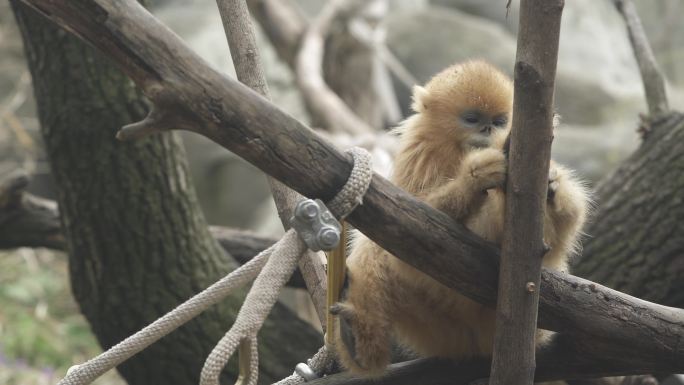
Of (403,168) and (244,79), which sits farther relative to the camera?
(403,168)

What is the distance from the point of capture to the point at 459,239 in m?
1.86

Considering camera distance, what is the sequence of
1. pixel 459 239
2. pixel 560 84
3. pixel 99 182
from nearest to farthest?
pixel 459 239
pixel 99 182
pixel 560 84

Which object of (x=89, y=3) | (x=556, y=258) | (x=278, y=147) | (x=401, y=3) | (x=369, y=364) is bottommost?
(x=369, y=364)

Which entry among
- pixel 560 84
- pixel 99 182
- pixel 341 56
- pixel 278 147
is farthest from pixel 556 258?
pixel 560 84

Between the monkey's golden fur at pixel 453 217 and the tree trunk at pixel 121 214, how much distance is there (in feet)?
3.69

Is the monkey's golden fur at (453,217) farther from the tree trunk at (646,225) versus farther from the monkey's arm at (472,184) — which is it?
the tree trunk at (646,225)

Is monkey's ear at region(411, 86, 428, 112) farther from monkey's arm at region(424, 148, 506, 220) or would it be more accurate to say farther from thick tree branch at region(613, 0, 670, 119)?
thick tree branch at region(613, 0, 670, 119)

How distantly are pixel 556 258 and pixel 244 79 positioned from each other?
110cm

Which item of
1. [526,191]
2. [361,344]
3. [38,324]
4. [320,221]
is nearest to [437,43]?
[38,324]

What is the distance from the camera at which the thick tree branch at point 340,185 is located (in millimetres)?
1586

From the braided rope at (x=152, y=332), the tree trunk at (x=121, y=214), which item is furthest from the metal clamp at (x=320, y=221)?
the tree trunk at (x=121, y=214)

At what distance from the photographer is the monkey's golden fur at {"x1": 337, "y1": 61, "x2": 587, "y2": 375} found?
79.6 inches

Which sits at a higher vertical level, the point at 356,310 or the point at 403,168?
Answer: the point at 403,168

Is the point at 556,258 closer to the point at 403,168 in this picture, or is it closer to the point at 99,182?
the point at 403,168
